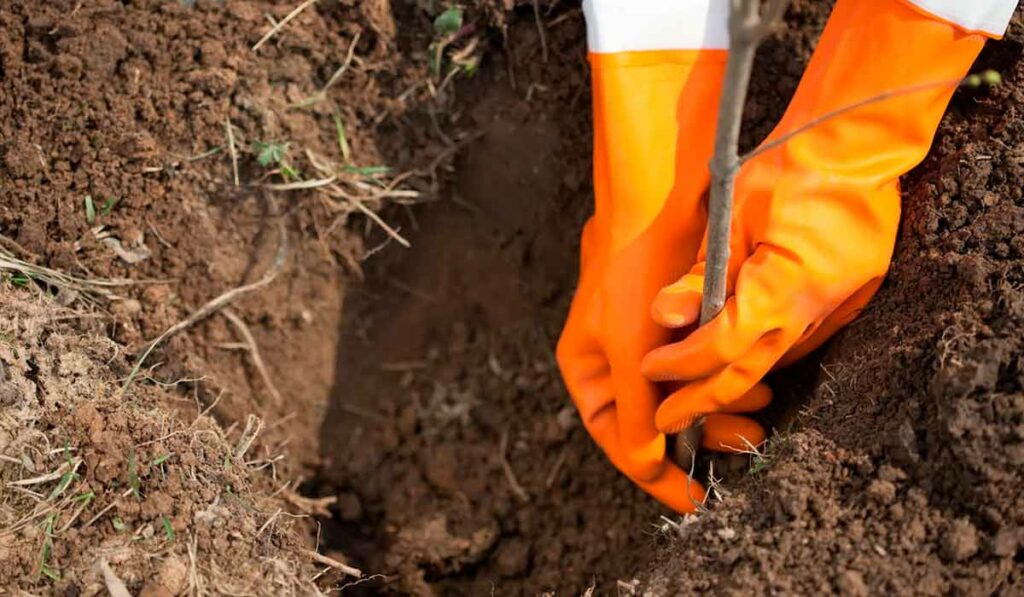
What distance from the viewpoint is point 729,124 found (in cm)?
108

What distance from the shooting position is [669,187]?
5.72 ft

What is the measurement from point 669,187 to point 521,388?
715 mm

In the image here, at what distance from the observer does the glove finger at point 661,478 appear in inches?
68.5

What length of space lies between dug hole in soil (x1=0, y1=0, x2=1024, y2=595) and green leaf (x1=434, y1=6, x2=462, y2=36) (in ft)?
0.14

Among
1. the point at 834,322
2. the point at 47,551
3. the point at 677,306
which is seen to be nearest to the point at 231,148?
the point at 47,551

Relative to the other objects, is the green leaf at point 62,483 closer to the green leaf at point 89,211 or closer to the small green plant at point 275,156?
the green leaf at point 89,211

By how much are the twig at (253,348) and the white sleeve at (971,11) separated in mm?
1463

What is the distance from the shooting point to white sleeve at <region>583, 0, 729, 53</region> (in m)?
1.73

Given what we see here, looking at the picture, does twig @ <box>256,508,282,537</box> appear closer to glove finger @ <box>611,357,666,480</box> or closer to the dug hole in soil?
the dug hole in soil

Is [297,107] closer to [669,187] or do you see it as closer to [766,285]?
[669,187]

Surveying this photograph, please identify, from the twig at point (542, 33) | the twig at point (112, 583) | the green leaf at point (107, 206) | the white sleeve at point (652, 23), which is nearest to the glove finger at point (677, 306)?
the white sleeve at point (652, 23)

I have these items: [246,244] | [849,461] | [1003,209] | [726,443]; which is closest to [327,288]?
[246,244]

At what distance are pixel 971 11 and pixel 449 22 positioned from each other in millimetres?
1018

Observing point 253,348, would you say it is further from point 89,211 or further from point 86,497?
point 86,497
